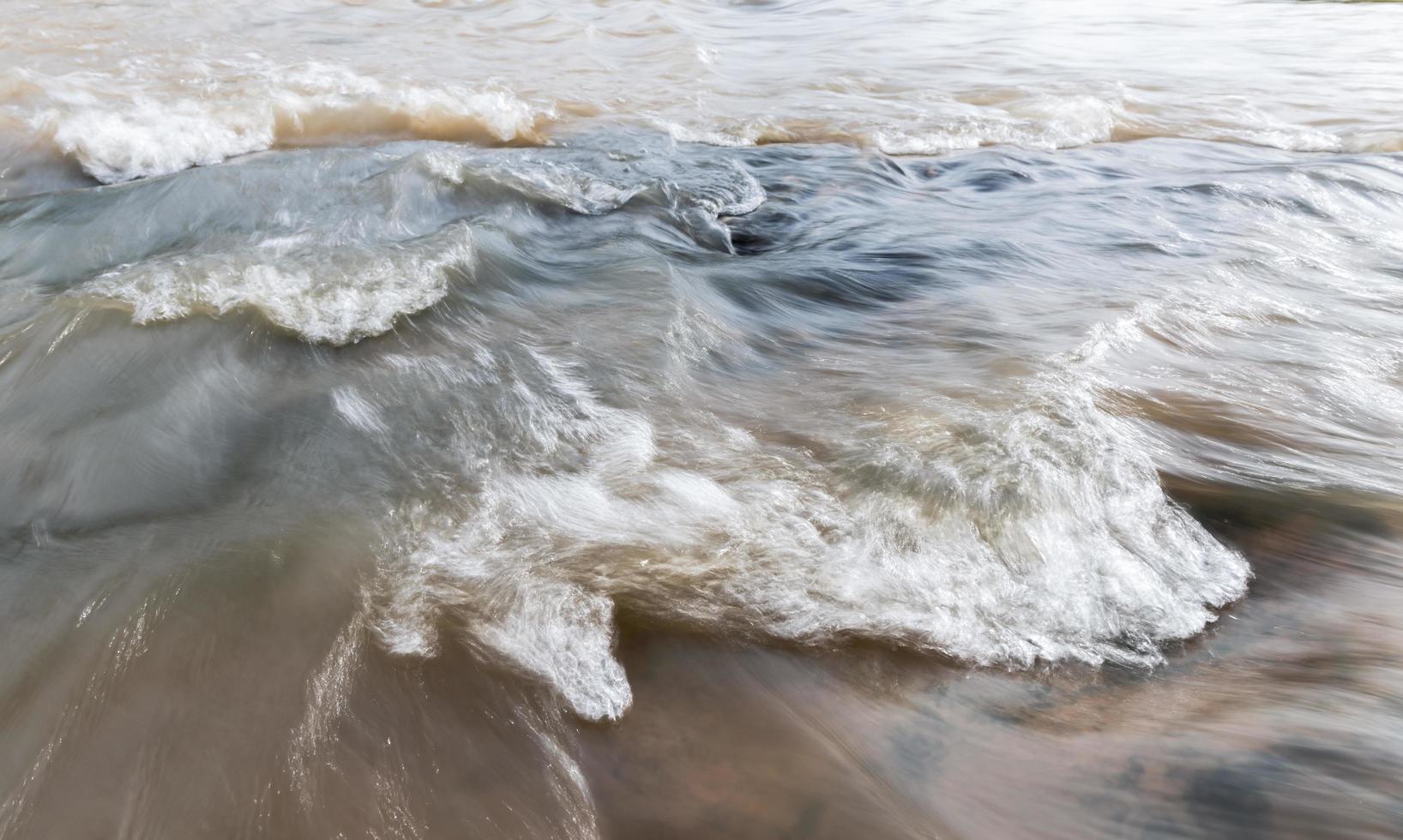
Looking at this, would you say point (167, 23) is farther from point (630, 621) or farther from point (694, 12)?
point (630, 621)

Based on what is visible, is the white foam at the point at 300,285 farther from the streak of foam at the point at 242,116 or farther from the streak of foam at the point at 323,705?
the streak of foam at the point at 242,116

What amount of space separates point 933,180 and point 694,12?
637 centimetres

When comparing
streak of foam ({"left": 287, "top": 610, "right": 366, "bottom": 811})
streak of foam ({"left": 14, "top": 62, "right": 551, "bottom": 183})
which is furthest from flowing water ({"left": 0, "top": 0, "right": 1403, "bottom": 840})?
streak of foam ({"left": 14, "top": 62, "right": 551, "bottom": 183})

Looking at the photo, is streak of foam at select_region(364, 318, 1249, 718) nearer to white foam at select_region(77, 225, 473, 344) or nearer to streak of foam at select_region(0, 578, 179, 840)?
streak of foam at select_region(0, 578, 179, 840)

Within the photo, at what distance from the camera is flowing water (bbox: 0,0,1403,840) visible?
4.33 feet

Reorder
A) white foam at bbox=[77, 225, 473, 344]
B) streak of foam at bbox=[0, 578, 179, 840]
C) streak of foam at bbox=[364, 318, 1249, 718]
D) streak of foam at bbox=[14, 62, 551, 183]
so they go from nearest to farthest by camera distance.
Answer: streak of foam at bbox=[0, 578, 179, 840]
streak of foam at bbox=[364, 318, 1249, 718]
white foam at bbox=[77, 225, 473, 344]
streak of foam at bbox=[14, 62, 551, 183]

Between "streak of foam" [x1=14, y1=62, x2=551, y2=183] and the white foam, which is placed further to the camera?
"streak of foam" [x1=14, y1=62, x2=551, y2=183]

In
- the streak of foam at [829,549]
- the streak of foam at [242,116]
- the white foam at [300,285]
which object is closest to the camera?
the streak of foam at [829,549]

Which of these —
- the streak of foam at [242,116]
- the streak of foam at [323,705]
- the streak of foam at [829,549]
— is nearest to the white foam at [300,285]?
the streak of foam at [829,549]

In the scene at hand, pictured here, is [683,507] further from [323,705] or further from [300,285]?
[300,285]

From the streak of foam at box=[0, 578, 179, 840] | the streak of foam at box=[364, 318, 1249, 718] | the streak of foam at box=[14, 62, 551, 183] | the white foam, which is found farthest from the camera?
the streak of foam at box=[14, 62, 551, 183]

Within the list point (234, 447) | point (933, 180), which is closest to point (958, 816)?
point (234, 447)

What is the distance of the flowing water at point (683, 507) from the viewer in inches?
52.0

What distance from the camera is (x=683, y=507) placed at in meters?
1.89
